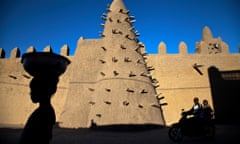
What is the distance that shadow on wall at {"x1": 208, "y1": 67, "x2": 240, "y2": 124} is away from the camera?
45.8ft

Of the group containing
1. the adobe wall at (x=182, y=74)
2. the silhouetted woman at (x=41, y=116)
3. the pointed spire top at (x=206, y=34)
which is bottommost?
the silhouetted woman at (x=41, y=116)

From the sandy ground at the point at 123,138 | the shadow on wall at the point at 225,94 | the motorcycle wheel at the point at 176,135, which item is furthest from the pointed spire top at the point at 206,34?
the motorcycle wheel at the point at 176,135

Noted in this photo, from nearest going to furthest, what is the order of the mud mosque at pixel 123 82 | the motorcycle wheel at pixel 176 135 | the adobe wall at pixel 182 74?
1. the motorcycle wheel at pixel 176 135
2. the mud mosque at pixel 123 82
3. the adobe wall at pixel 182 74

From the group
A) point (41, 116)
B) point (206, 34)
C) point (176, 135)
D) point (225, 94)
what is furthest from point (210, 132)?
point (206, 34)

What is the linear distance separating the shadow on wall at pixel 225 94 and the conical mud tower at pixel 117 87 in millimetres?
7071

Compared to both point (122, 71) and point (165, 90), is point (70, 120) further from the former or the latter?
point (165, 90)

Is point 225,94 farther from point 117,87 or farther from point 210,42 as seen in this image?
point 210,42

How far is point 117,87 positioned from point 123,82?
435 millimetres

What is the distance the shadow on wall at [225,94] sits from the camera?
1396 centimetres

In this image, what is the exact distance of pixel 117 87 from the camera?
30.3 feet

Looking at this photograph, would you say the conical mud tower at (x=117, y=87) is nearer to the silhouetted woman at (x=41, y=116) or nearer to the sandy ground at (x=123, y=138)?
the sandy ground at (x=123, y=138)

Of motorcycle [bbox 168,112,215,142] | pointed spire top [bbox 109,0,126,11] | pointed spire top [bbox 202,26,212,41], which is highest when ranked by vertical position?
pointed spire top [bbox 202,26,212,41]

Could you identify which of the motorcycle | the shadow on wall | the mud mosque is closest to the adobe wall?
the mud mosque

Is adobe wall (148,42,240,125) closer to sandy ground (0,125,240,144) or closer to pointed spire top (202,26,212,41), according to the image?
sandy ground (0,125,240,144)
